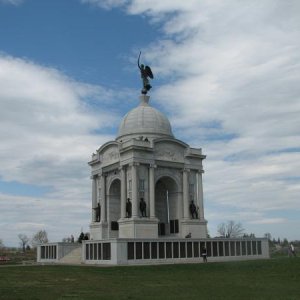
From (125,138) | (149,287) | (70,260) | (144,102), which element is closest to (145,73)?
(144,102)

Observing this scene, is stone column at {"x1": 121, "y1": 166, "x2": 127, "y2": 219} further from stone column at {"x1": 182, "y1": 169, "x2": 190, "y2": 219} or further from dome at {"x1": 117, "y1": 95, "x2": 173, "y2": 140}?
stone column at {"x1": 182, "y1": 169, "x2": 190, "y2": 219}

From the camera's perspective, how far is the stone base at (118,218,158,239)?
52.0 metres

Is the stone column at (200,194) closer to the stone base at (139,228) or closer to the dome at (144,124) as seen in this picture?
the dome at (144,124)

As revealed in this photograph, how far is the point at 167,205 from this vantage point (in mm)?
60500

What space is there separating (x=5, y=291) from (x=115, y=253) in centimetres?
2464

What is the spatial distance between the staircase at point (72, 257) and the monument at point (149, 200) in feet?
0.07

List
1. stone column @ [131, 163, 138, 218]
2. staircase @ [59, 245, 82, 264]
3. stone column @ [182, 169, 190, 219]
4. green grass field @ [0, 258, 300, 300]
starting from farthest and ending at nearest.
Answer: stone column @ [182, 169, 190, 219], stone column @ [131, 163, 138, 218], staircase @ [59, 245, 82, 264], green grass field @ [0, 258, 300, 300]

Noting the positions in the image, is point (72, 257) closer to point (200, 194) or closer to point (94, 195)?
point (94, 195)

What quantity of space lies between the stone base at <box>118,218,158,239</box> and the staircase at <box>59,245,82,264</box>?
5394 millimetres

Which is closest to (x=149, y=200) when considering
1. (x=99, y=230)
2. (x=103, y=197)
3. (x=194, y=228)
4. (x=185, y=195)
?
(x=185, y=195)

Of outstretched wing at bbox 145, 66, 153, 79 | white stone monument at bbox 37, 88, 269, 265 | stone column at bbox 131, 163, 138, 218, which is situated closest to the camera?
white stone monument at bbox 37, 88, 269, 265

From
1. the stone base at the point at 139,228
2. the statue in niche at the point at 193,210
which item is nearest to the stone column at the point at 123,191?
the stone base at the point at 139,228

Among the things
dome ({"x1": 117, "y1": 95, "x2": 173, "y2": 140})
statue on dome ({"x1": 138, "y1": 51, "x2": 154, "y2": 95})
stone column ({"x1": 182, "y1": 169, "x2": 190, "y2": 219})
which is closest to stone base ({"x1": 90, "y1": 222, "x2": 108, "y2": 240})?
stone column ({"x1": 182, "y1": 169, "x2": 190, "y2": 219})

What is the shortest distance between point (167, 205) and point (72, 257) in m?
14.1
